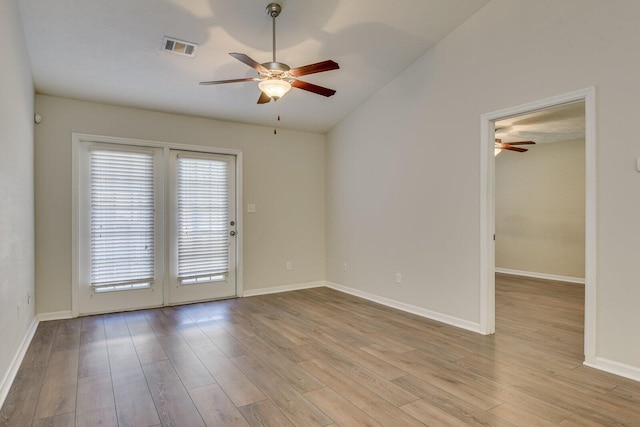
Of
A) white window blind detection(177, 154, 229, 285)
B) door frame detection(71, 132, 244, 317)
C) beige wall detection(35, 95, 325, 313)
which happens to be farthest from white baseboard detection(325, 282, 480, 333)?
white window blind detection(177, 154, 229, 285)

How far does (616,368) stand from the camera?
2.68 meters

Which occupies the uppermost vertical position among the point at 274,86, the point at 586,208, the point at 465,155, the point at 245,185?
the point at 274,86

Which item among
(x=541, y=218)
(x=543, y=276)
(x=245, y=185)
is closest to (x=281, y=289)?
(x=245, y=185)

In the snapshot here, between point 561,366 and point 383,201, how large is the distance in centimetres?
265

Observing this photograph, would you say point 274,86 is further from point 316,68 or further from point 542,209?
point 542,209

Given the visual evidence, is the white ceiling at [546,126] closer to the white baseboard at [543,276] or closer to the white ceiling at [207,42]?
the white ceiling at [207,42]

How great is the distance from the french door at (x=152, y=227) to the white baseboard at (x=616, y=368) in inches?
166

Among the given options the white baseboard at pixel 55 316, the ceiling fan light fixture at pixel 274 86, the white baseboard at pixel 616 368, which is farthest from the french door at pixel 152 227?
the white baseboard at pixel 616 368

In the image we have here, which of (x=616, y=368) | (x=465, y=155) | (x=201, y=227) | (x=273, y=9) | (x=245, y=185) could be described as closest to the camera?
(x=616, y=368)

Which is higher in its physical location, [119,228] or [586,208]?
[586,208]

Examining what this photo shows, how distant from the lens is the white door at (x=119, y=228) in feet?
14.2

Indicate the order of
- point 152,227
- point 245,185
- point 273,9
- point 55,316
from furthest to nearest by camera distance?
point 245,185 < point 152,227 < point 55,316 < point 273,9

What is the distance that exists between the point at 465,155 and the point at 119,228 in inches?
164

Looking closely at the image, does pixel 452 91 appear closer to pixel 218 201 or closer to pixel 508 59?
pixel 508 59
